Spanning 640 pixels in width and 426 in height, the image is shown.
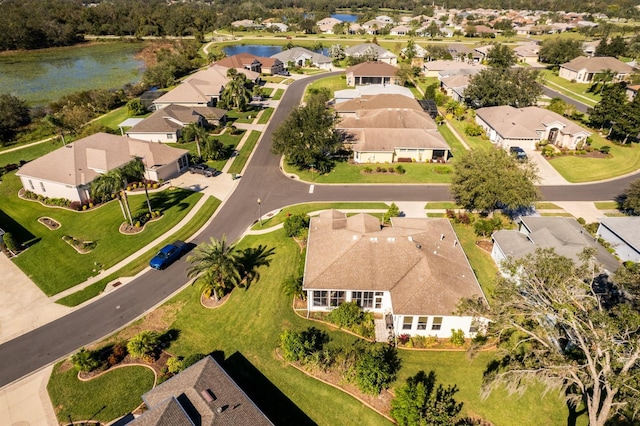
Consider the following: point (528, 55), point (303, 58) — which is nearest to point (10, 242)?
point (303, 58)

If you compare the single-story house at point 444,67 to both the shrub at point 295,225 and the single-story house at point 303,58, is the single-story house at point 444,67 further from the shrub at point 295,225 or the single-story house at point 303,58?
the shrub at point 295,225

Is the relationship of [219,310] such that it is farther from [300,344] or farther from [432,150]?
[432,150]

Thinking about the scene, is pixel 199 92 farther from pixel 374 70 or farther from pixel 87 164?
pixel 374 70

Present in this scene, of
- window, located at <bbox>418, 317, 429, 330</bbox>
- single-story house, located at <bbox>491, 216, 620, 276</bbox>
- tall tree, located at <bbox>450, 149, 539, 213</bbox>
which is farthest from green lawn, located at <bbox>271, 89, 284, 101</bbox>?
window, located at <bbox>418, 317, 429, 330</bbox>

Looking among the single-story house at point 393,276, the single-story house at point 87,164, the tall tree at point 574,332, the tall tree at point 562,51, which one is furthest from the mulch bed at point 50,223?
the tall tree at point 562,51

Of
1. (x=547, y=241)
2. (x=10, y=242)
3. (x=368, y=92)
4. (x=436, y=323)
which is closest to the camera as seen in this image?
(x=436, y=323)

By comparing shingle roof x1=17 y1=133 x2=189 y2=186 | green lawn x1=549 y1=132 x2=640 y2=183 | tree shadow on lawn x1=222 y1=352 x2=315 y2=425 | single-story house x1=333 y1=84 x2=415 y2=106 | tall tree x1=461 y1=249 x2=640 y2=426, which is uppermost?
tall tree x1=461 y1=249 x2=640 y2=426

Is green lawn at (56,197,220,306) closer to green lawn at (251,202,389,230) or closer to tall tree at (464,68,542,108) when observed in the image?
green lawn at (251,202,389,230)
